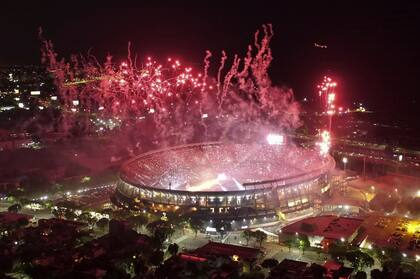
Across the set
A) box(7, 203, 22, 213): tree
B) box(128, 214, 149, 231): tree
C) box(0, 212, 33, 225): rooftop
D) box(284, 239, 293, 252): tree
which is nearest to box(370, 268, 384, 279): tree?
box(284, 239, 293, 252): tree

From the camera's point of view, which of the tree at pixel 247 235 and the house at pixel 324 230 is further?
the tree at pixel 247 235

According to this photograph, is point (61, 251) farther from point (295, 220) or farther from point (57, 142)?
point (57, 142)

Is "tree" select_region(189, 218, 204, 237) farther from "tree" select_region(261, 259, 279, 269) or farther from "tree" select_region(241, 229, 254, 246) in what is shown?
Answer: "tree" select_region(261, 259, 279, 269)

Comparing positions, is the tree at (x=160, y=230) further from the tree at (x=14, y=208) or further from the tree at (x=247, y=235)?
the tree at (x=14, y=208)

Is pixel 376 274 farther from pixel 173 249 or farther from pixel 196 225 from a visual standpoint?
pixel 196 225

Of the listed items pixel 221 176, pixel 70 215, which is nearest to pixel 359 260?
pixel 221 176

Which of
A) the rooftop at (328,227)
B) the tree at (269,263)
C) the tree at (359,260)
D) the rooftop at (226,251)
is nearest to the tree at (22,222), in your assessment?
the rooftop at (226,251)

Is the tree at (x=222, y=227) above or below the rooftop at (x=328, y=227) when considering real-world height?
below

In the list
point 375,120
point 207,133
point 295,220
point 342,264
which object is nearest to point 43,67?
point 207,133
